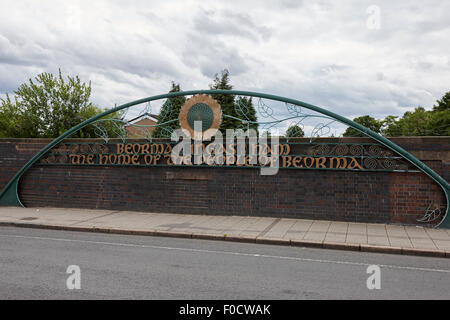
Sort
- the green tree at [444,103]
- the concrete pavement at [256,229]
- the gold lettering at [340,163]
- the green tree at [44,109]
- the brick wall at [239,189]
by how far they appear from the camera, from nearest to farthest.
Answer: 1. the concrete pavement at [256,229]
2. the brick wall at [239,189]
3. the gold lettering at [340,163]
4. the green tree at [44,109]
5. the green tree at [444,103]

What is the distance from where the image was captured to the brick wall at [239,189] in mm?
11094

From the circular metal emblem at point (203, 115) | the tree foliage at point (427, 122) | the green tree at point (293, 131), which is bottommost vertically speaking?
the green tree at point (293, 131)

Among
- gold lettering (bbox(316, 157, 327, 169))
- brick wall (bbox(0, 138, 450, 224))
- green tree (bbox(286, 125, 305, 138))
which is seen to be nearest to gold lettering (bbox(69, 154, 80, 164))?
brick wall (bbox(0, 138, 450, 224))

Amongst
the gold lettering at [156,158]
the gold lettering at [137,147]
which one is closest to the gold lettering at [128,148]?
the gold lettering at [137,147]

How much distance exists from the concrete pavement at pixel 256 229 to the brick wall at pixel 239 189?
1.18ft

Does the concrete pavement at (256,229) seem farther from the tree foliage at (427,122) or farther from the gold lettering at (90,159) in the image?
the tree foliage at (427,122)

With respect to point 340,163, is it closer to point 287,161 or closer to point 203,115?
point 287,161

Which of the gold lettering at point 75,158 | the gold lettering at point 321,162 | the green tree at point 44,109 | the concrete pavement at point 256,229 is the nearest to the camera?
the concrete pavement at point 256,229

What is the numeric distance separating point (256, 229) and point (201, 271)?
4.00 m

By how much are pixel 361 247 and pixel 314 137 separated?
413 centimetres

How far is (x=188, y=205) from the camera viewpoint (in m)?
13.0

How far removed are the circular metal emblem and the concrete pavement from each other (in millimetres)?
2706

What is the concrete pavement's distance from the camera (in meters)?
8.90
